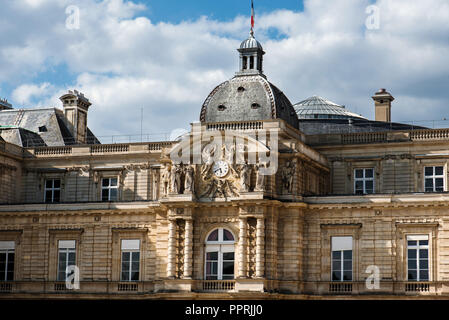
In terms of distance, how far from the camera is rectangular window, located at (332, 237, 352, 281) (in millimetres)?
73438

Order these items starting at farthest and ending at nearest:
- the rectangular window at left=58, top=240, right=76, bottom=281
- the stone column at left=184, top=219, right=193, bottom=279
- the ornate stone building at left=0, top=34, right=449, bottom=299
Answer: the rectangular window at left=58, top=240, right=76, bottom=281 < the stone column at left=184, top=219, right=193, bottom=279 < the ornate stone building at left=0, top=34, right=449, bottom=299

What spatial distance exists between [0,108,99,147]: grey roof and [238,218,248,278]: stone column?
22.1 meters

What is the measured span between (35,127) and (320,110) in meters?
22.1

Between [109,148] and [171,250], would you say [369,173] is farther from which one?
[109,148]

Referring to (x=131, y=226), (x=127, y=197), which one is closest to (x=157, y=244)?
(x=131, y=226)

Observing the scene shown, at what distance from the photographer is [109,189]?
3339 inches

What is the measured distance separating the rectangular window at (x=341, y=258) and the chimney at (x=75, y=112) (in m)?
26.1

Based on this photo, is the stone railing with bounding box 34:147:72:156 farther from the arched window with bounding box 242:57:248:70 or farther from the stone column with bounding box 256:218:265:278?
the stone column with bounding box 256:218:265:278

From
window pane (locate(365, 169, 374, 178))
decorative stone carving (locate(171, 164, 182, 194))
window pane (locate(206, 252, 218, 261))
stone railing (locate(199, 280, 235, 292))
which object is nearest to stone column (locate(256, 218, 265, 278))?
stone railing (locate(199, 280, 235, 292))

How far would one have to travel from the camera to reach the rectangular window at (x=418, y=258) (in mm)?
71875

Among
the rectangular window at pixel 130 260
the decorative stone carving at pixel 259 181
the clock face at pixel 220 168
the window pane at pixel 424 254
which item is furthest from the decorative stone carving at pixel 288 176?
the rectangular window at pixel 130 260

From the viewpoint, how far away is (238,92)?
262 ft
